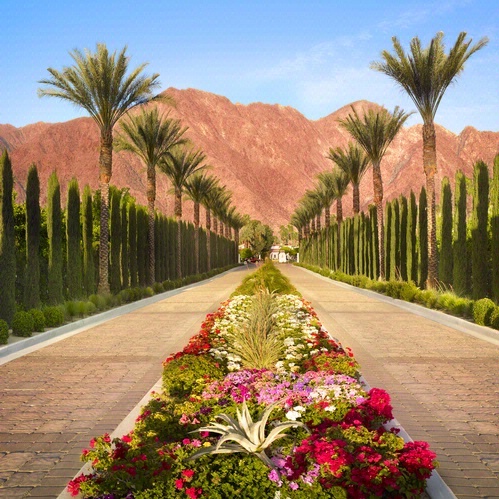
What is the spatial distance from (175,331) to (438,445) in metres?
9.55

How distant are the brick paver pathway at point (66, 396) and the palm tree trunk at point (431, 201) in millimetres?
12192

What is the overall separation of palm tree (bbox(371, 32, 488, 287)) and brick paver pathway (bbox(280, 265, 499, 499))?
28.8ft

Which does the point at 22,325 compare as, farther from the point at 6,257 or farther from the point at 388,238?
→ the point at 388,238

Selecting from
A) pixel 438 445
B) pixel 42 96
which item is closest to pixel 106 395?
pixel 438 445

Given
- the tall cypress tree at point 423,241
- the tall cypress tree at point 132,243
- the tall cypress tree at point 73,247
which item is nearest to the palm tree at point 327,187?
the tall cypress tree at point 132,243

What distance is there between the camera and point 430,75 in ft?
78.9

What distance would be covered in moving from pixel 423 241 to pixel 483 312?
1209 cm

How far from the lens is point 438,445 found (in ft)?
19.1

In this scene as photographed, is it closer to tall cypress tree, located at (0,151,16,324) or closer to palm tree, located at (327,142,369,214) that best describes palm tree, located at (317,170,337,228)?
palm tree, located at (327,142,369,214)

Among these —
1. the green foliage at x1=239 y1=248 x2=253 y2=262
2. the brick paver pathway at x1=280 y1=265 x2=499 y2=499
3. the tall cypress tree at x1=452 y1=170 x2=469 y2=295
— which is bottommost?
the green foliage at x1=239 y1=248 x2=253 y2=262

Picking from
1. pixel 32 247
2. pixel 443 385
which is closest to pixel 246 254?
pixel 32 247

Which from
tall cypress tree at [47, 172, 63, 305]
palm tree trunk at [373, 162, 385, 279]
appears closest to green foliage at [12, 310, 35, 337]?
tall cypress tree at [47, 172, 63, 305]

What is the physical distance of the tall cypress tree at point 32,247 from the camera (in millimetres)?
17656

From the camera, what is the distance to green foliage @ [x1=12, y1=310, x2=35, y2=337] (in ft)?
44.8
